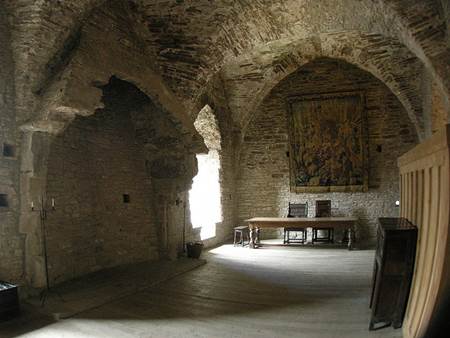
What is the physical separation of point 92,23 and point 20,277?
3.45m

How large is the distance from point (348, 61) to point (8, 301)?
7984 mm

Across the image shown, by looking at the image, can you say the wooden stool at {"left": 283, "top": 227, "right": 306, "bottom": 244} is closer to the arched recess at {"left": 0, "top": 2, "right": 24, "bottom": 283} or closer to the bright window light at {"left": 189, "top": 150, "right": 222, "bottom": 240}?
the bright window light at {"left": 189, "top": 150, "right": 222, "bottom": 240}

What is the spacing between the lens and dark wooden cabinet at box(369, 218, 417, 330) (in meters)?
3.23

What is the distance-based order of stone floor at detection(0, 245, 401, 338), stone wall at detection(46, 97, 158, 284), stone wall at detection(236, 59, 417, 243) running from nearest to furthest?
stone floor at detection(0, 245, 401, 338), stone wall at detection(46, 97, 158, 284), stone wall at detection(236, 59, 417, 243)

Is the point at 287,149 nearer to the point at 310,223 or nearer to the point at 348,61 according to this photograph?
the point at 310,223

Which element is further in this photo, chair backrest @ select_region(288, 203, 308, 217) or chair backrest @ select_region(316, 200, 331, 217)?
chair backrest @ select_region(288, 203, 308, 217)

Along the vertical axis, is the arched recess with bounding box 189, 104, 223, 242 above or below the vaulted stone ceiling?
below

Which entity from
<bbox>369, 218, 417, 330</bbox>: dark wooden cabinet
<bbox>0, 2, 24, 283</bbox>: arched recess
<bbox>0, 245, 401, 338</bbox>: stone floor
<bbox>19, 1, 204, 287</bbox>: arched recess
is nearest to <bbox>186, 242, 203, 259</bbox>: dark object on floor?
<bbox>0, 245, 401, 338</bbox>: stone floor

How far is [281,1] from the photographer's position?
6031 mm

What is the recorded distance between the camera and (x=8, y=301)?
13.6 ft

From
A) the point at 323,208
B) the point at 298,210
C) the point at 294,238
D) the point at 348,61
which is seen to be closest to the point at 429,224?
the point at 348,61

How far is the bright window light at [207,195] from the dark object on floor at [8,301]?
6.15 metres

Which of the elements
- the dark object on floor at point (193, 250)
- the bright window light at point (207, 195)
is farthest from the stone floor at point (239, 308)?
the bright window light at point (207, 195)

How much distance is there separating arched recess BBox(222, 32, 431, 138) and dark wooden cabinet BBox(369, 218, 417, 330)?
5571mm
